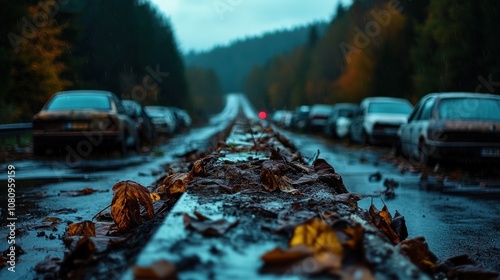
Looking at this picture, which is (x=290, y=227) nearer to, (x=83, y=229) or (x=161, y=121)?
(x=83, y=229)

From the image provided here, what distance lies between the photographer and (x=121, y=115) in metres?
13.0

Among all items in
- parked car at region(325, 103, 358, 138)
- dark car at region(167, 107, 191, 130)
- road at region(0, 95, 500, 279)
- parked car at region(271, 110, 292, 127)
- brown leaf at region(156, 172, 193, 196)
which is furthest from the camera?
parked car at region(271, 110, 292, 127)

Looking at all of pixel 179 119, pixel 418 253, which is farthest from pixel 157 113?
pixel 418 253

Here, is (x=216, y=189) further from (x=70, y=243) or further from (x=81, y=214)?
(x=81, y=214)

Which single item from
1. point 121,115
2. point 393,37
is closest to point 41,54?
point 121,115

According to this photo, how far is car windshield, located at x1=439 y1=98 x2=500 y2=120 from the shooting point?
32.9ft

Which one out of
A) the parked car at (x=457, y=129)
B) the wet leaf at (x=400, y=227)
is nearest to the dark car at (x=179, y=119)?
the parked car at (x=457, y=129)

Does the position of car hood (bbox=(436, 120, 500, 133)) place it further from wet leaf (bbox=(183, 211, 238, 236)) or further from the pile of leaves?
wet leaf (bbox=(183, 211, 238, 236))

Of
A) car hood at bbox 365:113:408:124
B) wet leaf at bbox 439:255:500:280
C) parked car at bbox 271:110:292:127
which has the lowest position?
parked car at bbox 271:110:292:127

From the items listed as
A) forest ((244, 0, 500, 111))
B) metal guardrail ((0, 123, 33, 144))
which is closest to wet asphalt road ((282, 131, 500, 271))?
metal guardrail ((0, 123, 33, 144))

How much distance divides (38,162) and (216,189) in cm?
812

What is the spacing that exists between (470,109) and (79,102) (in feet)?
26.8

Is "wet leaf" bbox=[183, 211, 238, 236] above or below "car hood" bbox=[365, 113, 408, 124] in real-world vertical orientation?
above

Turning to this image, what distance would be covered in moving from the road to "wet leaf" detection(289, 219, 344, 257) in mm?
1617
